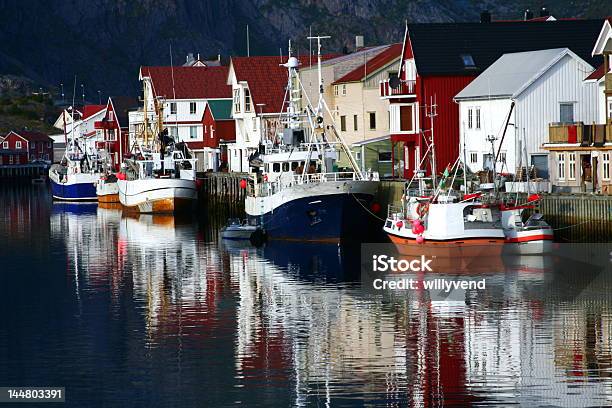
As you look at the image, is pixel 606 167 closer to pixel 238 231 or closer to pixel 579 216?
pixel 579 216

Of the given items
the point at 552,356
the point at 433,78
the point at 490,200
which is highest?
the point at 433,78

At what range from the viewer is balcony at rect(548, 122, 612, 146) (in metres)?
69.8

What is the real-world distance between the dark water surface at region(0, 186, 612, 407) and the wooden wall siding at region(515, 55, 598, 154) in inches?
529

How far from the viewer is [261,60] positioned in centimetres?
11788

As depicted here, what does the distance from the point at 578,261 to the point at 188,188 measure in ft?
153

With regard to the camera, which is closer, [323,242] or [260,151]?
[323,242]

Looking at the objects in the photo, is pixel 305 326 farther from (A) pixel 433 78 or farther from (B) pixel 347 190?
(A) pixel 433 78

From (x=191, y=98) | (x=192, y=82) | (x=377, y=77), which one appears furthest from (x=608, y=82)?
(x=192, y=82)

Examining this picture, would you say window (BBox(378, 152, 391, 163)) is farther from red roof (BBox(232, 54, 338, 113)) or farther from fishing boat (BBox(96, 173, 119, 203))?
fishing boat (BBox(96, 173, 119, 203))

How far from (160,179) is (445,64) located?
2493cm

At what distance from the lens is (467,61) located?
295ft

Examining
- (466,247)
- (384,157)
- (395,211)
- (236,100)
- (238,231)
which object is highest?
(236,100)

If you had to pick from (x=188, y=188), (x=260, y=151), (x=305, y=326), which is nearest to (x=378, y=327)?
(x=305, y=326)

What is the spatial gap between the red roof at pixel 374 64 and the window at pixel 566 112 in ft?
74.8
